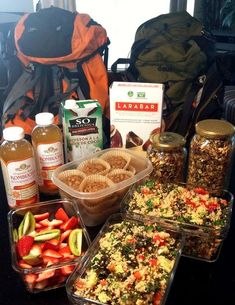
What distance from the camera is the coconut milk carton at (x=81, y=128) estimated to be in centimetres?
96

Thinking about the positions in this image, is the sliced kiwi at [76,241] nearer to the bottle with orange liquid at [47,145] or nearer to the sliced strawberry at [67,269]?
the sliced strawberry at [67,269]

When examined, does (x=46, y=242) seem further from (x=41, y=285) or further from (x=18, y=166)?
(x=18, y=166)

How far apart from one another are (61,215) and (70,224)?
0.05 m

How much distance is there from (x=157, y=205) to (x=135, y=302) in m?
0.26

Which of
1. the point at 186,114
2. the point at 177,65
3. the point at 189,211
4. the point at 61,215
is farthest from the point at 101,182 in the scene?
the point at 177,65

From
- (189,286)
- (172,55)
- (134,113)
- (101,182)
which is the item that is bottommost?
(189,286)

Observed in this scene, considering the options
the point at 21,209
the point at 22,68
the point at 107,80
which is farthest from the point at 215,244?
the point at 22,68

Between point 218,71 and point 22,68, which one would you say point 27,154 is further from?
point 218,71

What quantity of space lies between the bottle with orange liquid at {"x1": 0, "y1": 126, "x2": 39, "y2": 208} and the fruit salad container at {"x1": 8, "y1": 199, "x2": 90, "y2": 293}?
0.19ft

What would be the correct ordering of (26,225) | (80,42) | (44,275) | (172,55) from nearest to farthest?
(44,275)
(26,225)
(80,42)
(172,55)

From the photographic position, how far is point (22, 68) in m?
1.36

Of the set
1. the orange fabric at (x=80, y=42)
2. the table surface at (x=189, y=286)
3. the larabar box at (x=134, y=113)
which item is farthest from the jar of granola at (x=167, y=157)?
the orange fabric at (x=80, y=42)

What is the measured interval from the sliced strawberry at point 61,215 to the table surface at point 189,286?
139 millimetres

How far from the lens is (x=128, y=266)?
2.14 ft
